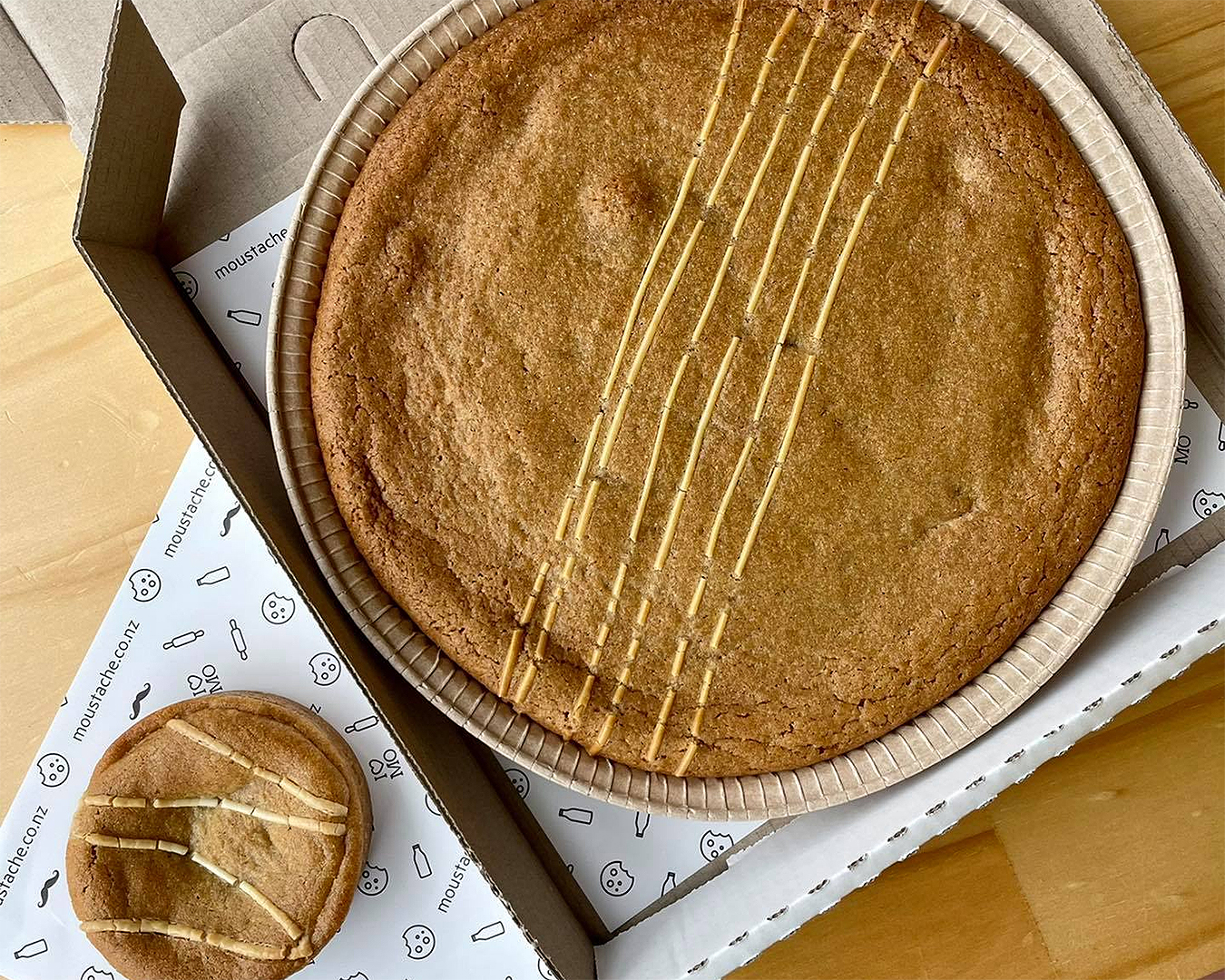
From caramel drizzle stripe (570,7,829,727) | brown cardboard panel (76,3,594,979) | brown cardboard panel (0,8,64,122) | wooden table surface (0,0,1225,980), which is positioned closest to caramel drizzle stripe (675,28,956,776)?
caramel drizzle stripe (570,7,829,727)

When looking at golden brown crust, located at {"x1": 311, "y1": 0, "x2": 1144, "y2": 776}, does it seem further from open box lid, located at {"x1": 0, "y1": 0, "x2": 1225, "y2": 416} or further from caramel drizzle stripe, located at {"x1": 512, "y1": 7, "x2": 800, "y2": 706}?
open box lid, located at {"x1": 0, "y1": 0, "x2": 1225, "y2": 416}

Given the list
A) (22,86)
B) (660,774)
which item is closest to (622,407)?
(660,774)

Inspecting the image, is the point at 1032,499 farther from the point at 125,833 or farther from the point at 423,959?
the point at 125,833

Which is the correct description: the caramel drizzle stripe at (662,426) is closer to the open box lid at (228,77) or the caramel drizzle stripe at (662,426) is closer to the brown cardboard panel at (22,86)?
the open box lid at (228,77)

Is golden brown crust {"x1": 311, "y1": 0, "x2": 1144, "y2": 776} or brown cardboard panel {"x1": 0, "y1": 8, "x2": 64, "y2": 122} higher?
brown cardboard panel {"x1": 0, "y1": 8, "x2": 64, "y2": 122}

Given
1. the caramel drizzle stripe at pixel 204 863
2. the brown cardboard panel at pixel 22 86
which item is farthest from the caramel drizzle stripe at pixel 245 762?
the brown cardboard panel at pixel 22 86

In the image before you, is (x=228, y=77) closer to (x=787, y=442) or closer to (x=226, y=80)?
(x=226, y=80)

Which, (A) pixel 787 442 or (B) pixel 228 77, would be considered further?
(B) pixel 228 77
